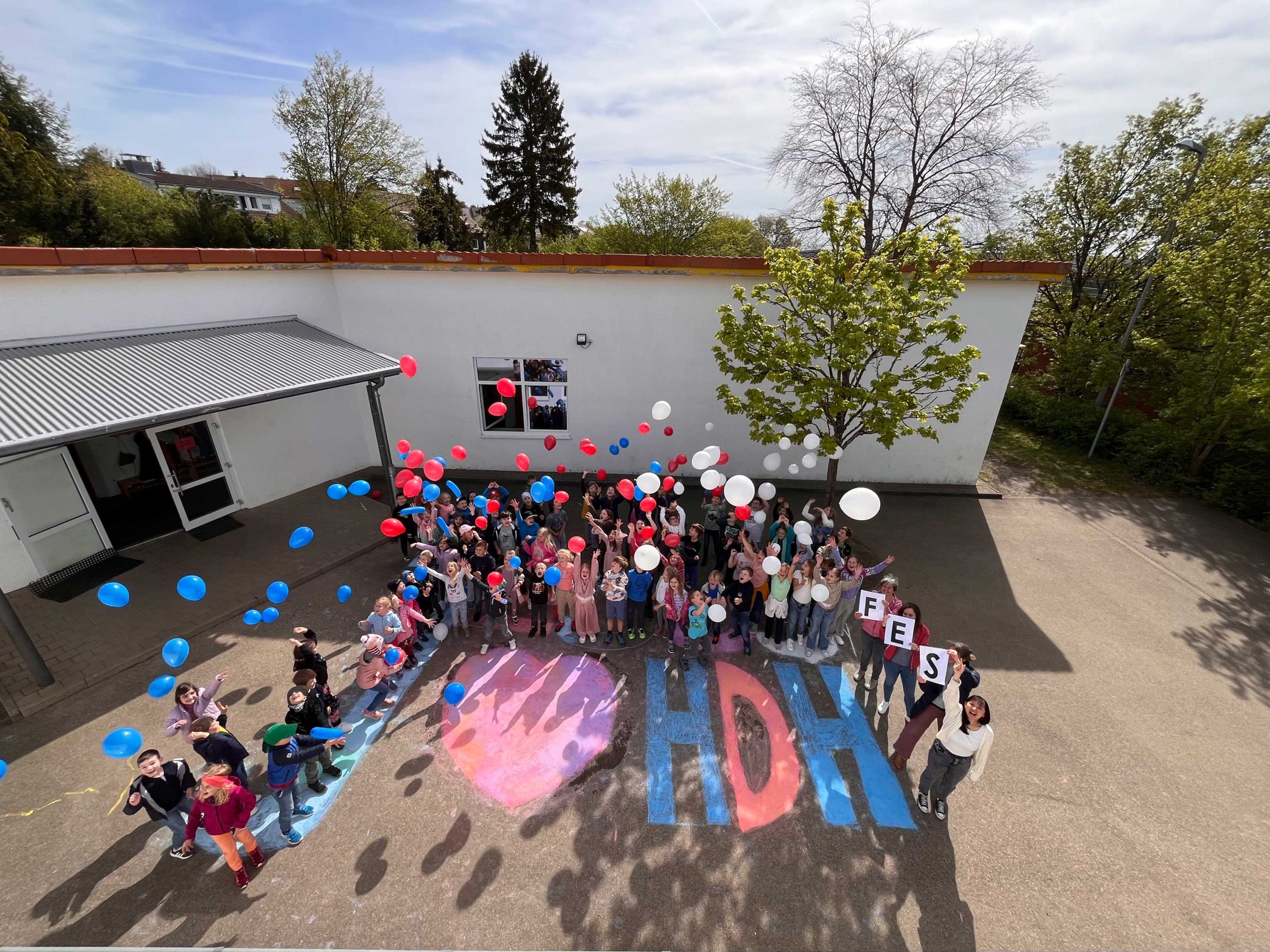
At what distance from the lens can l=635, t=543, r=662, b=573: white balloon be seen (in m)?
6.42

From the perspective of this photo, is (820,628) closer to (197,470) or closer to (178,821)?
(178,821)

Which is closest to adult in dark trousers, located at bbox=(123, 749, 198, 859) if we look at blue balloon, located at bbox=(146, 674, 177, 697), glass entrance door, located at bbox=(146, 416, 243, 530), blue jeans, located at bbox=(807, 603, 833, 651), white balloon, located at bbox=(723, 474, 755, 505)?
blue balloon, located at bbox=(146, 674, 177, 697)

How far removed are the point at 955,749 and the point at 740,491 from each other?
367 cm

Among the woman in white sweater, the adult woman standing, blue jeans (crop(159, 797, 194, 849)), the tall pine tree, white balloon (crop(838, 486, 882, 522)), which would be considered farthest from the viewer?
the tall pine tree

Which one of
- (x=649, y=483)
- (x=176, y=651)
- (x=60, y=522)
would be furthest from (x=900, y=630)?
(x=60, y=522)

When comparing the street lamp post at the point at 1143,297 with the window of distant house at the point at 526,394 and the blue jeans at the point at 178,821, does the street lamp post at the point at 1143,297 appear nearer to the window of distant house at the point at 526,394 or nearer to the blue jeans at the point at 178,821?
the window of distant house at the point at 526,394

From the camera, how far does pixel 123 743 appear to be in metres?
4.20

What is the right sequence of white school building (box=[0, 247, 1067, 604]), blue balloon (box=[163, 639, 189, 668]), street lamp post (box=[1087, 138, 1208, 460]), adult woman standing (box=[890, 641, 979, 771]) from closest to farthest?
blue balloon (box=[163, 639, 189, 668]) → adult woman standing (box=[890, 641, 979, 771]) → white school building (box=[0, 247, 1067, 604]) → street lamp post (box=[1087, 138, 1208, 460])

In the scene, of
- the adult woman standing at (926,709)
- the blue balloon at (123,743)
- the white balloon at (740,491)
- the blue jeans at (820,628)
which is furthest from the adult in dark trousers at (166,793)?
the blue jeans at (820,628)

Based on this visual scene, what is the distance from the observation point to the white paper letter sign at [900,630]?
5.62 m

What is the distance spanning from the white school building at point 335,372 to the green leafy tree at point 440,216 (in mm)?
24090

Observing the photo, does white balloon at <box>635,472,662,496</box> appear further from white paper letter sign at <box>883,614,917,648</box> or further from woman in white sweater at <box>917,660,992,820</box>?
woman in white sweater at <box>917,660,992,820</box>

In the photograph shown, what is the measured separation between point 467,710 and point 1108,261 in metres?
22.5

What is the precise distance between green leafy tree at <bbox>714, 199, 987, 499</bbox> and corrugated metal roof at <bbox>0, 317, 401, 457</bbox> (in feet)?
20.9
